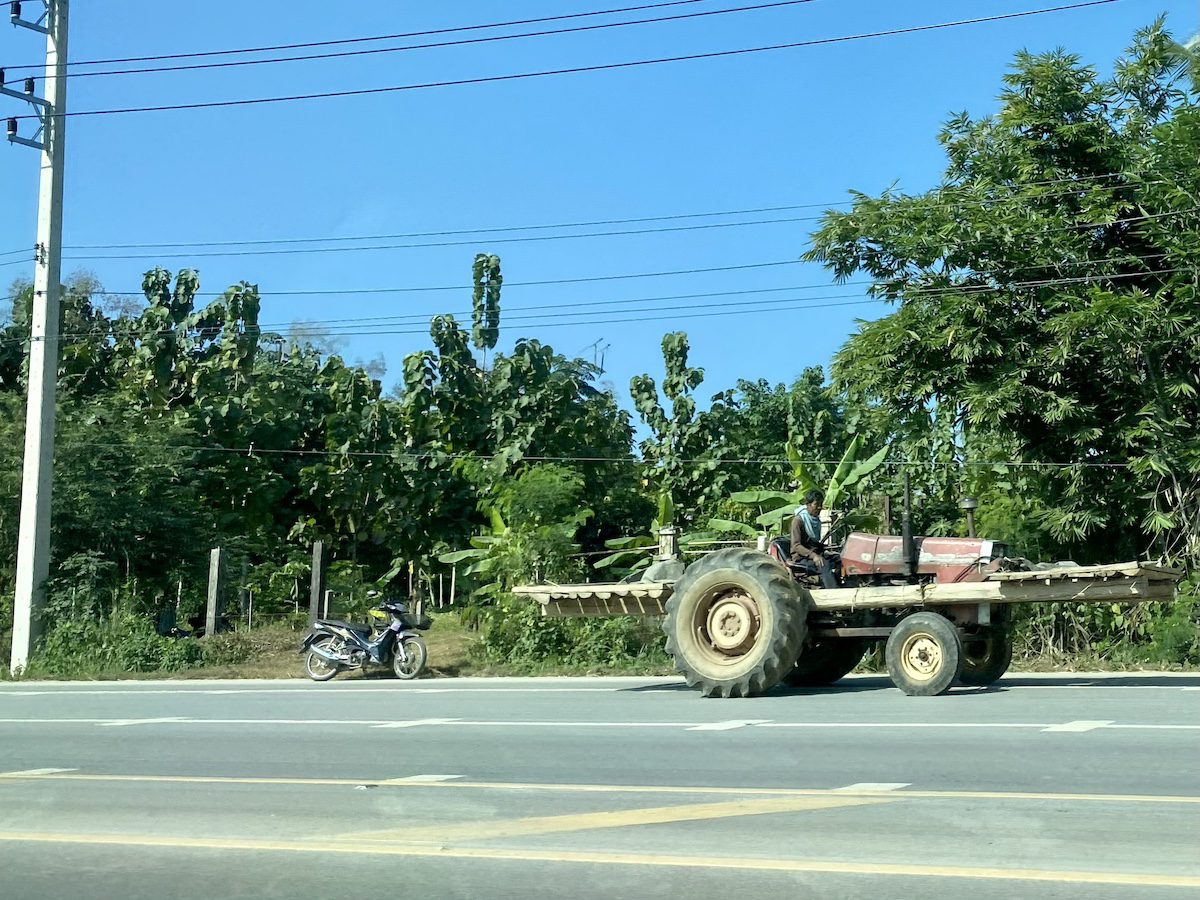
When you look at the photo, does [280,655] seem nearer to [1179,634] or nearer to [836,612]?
[836,612]

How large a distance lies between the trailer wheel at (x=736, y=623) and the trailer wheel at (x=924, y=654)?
3.20ft

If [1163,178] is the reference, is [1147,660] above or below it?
below

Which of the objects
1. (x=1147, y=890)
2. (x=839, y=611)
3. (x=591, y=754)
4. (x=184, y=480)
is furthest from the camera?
(x=184, y=480)

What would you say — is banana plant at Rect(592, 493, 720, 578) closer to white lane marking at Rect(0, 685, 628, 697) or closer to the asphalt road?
white lane marking at Rect(0, 685, 628, 697)

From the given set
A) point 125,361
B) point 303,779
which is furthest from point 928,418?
point 125,361

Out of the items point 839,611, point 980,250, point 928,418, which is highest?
point 980,250

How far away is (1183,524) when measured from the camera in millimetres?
19625

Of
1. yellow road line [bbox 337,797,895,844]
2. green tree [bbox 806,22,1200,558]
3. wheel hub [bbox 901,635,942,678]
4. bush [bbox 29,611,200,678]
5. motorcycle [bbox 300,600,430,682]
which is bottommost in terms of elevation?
bush [bbox 29,611,200,678]

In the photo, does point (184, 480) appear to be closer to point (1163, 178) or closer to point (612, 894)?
point (1163, 178)

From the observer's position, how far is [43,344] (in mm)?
23344

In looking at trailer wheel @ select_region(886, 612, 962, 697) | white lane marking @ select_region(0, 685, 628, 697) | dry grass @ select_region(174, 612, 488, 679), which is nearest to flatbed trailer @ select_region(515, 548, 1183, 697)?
trailer wheel @ select_region(886, 612, 962, 697)

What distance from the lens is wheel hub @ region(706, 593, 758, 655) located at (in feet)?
47.0

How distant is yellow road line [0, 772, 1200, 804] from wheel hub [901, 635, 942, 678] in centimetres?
536

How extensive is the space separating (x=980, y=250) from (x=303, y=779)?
14306mm
